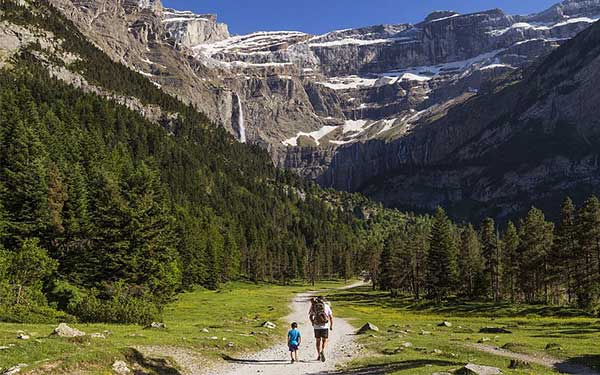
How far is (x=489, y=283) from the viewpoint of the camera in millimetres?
84625

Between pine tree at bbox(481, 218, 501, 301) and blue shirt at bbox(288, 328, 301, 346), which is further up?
pine tree at bbox(481, 218, 501, 301)

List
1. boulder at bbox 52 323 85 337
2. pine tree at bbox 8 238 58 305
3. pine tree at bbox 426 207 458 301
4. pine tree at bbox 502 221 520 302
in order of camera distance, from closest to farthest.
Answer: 1. boulder at bbox 52 323 85 337
2. pine tree at bbox 8 238 58 305
3. pine tree at bbox 502 221 520 302
4. pine tree at bbox 426 207 458 301

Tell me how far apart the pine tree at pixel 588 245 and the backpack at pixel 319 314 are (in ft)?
159

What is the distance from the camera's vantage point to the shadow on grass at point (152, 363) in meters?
19.2

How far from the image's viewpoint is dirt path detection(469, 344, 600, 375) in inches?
885

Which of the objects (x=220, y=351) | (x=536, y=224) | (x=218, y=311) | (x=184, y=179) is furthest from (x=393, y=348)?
(x=184, y=179)

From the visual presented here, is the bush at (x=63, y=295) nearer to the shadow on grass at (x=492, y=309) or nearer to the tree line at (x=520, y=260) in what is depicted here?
the shadow on grass at (x=492, y=309)

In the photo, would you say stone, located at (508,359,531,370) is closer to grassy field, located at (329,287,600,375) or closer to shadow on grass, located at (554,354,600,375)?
grassy field, located at (329,287,600,375)

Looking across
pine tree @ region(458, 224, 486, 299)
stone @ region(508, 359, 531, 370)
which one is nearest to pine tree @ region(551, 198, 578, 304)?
pine tree @ region(458, 224, 486, 299)

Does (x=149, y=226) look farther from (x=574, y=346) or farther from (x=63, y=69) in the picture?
(x=63, y=69)

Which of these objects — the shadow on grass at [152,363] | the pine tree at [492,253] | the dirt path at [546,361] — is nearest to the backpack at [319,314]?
the shadow on grass at [152,363]

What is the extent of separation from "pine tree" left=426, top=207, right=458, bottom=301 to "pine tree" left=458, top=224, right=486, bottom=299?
4600 mm

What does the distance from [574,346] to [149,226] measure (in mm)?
38376

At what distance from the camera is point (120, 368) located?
58.7 feet
